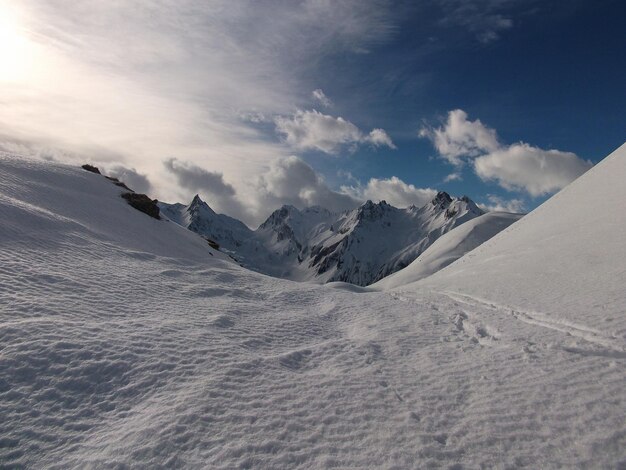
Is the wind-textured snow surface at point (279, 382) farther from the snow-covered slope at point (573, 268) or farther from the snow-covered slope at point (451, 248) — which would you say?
the snow-covered slope at point (451, 248)

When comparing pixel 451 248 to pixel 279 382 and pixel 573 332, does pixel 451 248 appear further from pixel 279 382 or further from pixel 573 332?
pixel 279 382

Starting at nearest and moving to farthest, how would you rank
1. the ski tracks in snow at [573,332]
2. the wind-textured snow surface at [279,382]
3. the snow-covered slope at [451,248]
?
1. the wind-textured snow surface at [279,382]
2. the ski tracks in snow at [573,332]
3. the snow-covered slope at [451,248]

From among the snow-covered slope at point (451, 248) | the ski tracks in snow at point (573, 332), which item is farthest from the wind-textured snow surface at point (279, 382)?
the snow-covered slope at point (451, 248)

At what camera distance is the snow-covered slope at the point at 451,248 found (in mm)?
63375

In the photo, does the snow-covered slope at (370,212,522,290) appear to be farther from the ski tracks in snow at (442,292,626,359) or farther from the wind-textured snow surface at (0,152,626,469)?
the wind-textured snow surface at (0,152,626,469)

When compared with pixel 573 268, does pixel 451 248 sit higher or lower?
higher

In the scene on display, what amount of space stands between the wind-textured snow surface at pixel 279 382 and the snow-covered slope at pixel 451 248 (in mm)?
50362

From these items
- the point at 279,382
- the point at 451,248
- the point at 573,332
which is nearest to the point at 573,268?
the point at 573,332

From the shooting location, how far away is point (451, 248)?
231ft

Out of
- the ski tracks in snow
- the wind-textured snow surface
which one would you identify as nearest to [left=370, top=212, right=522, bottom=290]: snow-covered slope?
the ski tracks in snow

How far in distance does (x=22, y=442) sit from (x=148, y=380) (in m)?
2.10

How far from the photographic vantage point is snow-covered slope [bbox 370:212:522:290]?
63375mm

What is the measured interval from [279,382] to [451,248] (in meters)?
68.5

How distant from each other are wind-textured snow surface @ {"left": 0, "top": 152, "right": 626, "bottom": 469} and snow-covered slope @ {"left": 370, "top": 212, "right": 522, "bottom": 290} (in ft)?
165
